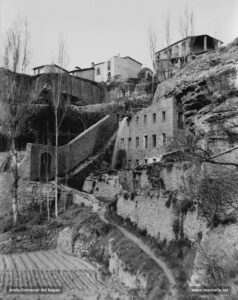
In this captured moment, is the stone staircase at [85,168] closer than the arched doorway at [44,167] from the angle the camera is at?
No

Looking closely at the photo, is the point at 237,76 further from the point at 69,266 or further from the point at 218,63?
the point at 69,266

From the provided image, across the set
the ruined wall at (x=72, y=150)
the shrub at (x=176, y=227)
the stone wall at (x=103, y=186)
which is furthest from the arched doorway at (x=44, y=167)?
the shrub at (x=176, y=227)

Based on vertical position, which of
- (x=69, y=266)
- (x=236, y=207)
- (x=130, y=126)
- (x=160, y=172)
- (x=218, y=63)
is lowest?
(x=69, y=266)

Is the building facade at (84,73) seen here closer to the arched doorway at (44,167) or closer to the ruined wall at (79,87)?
the ruined wall at (79,87)

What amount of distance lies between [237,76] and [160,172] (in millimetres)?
9965

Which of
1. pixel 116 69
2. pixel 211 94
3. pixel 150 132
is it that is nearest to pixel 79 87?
pixel 116 69

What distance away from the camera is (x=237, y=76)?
23344 millimetres

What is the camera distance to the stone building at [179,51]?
44094 mm

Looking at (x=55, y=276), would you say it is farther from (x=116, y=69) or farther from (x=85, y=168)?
(x=116, y=69)

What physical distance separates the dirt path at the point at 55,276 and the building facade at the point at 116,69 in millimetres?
42266

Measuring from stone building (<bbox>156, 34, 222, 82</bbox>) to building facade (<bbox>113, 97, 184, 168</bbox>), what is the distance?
1369 centimetres

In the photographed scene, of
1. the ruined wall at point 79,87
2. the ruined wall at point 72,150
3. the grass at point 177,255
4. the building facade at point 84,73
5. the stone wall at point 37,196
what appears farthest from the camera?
the building facade at point 84,73

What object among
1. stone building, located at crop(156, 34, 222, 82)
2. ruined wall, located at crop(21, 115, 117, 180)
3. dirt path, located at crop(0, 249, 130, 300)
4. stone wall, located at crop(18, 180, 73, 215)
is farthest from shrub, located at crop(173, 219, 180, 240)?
stone building, located at crop(156, 34, 222, 82)

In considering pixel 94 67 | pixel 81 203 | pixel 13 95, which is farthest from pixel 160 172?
pixel 94 67
